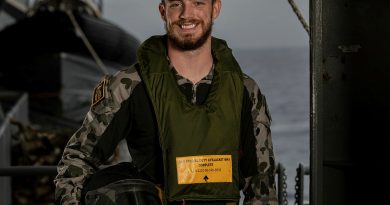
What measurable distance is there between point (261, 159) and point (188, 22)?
0.65 m

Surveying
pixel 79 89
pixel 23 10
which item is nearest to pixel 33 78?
pixel 79 89

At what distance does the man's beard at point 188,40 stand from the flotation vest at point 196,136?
0.10 metres

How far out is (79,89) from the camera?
61.8 ft

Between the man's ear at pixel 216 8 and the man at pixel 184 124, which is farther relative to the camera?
the man's ear at pixel 216 8

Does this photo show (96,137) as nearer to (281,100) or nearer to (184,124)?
(184,124)

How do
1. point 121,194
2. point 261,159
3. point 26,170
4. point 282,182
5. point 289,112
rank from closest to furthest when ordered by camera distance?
point 121,194 < point 261,159 < point 26,170 < point 282,182 < point 289,112

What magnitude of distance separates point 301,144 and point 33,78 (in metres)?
18.9

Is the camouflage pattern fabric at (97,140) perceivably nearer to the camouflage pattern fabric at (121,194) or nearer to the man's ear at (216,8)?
the camouflage pattern fabric at (121,194)

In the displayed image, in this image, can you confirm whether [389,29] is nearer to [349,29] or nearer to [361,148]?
[349,29]

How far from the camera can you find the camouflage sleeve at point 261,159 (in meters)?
2.71

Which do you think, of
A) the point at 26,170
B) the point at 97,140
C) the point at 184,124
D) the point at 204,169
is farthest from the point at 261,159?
the point at 26,170

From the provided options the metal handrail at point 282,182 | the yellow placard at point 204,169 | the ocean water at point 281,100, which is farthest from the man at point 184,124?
the ocean water at point 281,100

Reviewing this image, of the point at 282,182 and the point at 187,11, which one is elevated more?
the point at 187,11

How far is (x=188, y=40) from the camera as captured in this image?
2.64 m
